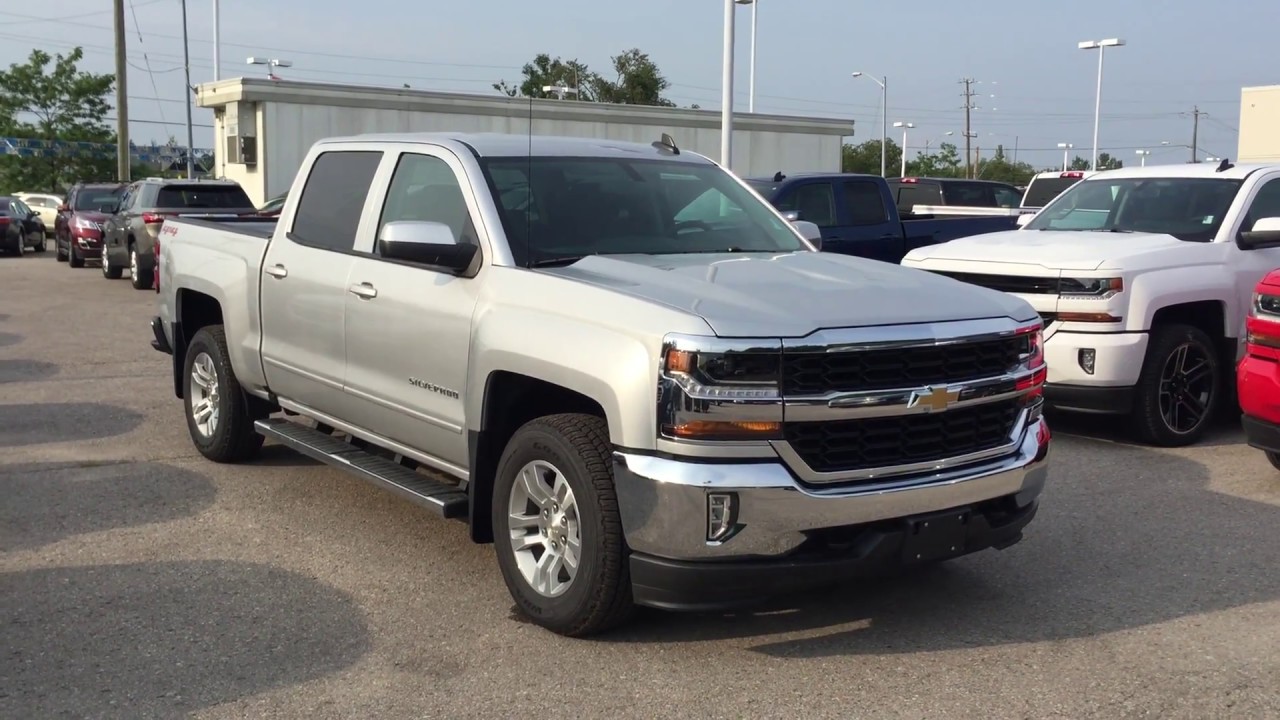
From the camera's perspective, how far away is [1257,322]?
22.9ft

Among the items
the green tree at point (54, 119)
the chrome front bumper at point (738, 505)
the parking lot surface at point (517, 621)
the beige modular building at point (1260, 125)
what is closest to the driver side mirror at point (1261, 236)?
the parking lot surface at point (517, 621)

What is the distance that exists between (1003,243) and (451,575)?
5.26m

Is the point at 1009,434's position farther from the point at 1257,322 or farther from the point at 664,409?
the point at 1257,322

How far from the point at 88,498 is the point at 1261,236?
767cm

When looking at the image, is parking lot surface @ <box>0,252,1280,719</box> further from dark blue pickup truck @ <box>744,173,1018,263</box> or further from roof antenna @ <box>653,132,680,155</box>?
dark blue pickup truck @ <box>744,173,1018,263</box>

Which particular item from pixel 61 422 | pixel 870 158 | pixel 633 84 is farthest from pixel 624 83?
pixel 61 422

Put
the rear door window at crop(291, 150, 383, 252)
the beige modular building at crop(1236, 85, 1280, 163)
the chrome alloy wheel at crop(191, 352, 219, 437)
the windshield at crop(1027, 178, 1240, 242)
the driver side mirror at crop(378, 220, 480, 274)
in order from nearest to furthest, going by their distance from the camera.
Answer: the driver side mirror at crop(378, 220, 480, 274), the rear door window at crop(291, 150, 383, 252), the chrome alloy wheel at crop(191, 352, 219, 437), the windshield at crop(1027, 178, 1240, 242), the beige modular building at crop(1236, 85, 1280, 163)

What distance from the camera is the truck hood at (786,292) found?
174 inches

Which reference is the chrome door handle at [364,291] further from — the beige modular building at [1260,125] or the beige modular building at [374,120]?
the beige modular building at [374,120]

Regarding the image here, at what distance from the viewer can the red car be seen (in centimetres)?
682

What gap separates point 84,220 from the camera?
25141mm

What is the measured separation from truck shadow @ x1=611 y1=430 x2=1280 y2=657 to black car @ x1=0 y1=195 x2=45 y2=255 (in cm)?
2790

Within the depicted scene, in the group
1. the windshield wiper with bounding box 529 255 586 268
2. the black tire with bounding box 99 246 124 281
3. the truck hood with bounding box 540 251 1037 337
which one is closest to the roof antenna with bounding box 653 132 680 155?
the truck hood with bounding box 540 251 1037 337

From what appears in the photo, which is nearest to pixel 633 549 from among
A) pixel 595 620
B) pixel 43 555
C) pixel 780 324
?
pixel 595 620
